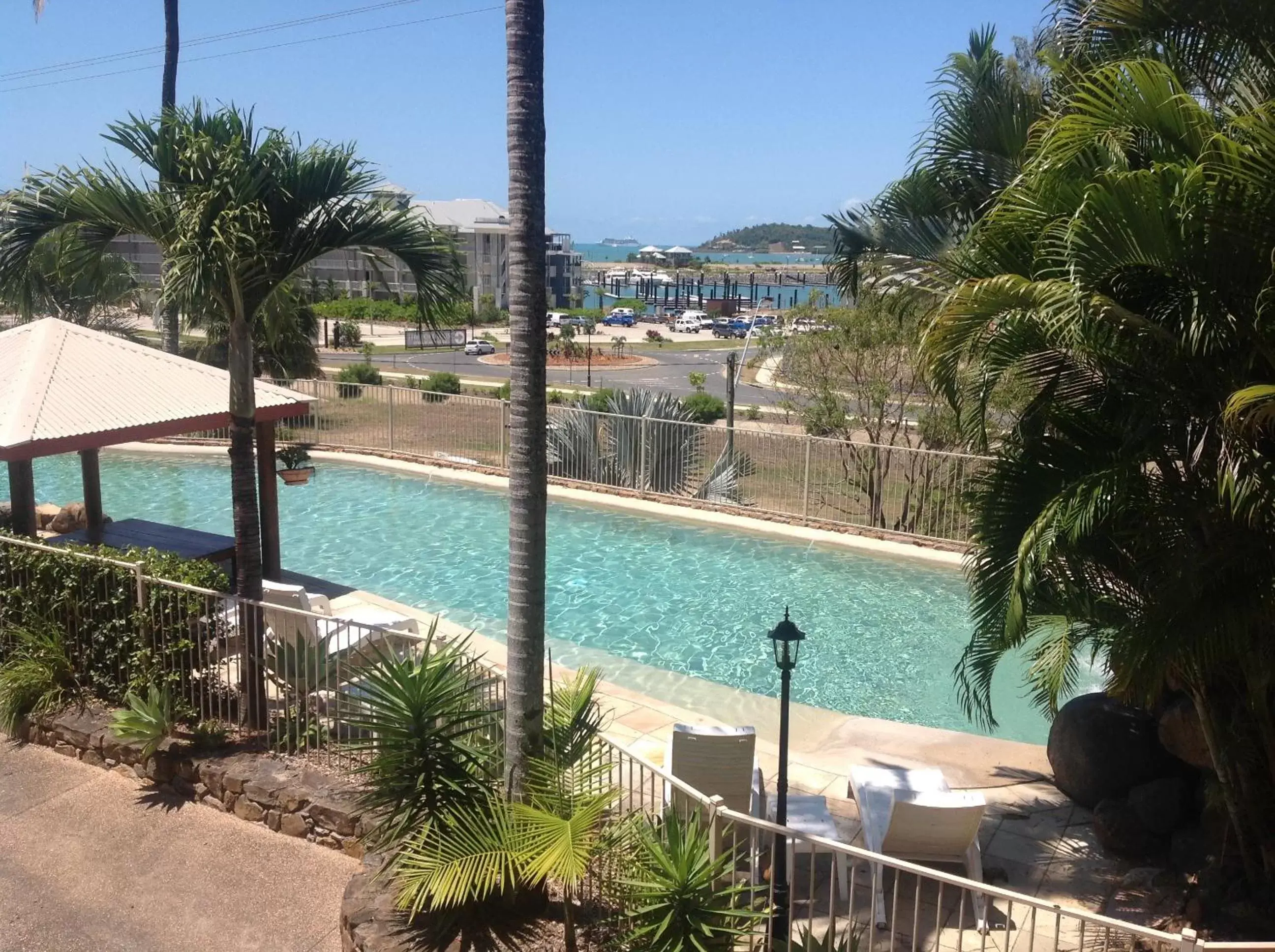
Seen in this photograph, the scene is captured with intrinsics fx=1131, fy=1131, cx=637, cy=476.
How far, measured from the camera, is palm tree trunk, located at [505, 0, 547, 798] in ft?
16.4

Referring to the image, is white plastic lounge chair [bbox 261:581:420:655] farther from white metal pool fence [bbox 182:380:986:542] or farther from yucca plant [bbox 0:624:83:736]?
white metal pool fence [bbox 182:380:986:542]

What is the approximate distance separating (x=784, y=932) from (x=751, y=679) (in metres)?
5.72

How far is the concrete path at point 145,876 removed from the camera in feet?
18.9

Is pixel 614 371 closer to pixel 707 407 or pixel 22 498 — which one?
pixel 707 407

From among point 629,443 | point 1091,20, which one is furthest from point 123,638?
point 629,443

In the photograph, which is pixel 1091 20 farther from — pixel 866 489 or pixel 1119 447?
pixel 866 489

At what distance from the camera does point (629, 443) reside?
17438 millimetres

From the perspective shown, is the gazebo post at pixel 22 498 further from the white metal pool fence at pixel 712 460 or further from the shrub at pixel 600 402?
the shrub at pixel 600 402

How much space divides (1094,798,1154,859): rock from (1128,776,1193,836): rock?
39 millimetres

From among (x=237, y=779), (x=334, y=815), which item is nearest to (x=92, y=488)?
(x=237, y=779)

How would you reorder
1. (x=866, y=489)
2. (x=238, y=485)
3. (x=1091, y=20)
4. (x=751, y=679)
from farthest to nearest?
(x=866, y=489) < (x=751, y=679) < (x=238, y=485) < (x=1091, y=20)

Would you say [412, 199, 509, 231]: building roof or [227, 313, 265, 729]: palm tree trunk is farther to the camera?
[412, 199, 509, 231]: building roof

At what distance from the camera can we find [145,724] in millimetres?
7145

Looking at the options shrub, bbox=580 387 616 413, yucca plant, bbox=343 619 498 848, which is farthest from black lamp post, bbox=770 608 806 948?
shrub, bbox=580 387 616 413
